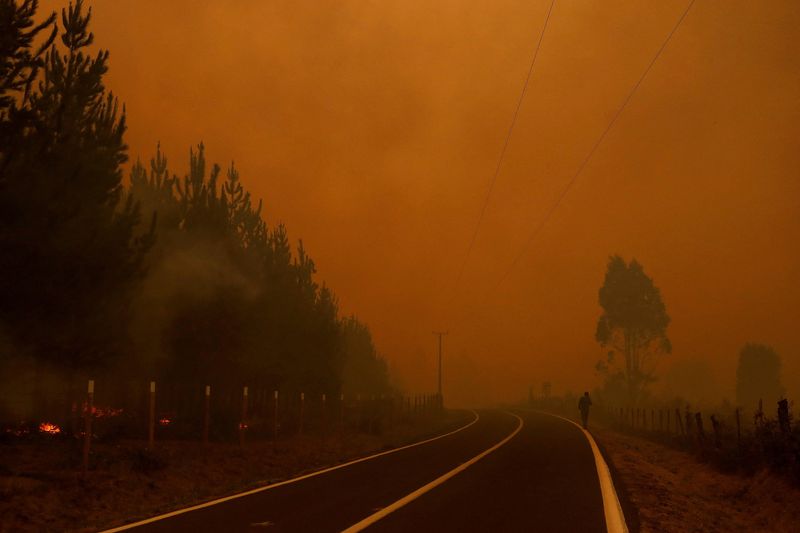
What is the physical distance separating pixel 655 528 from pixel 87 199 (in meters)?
14.9

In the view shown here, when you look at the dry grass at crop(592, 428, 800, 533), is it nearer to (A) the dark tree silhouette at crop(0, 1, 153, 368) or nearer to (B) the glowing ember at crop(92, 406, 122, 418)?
(A) the dark tree silhouette at crop(0, 1, 153, 368)

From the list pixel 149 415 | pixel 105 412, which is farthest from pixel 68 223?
pixel 105 412

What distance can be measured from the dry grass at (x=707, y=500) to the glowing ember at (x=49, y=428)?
14.9 m

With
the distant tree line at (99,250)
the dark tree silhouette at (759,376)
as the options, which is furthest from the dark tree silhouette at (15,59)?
the dark tree silhouette at (759,376)

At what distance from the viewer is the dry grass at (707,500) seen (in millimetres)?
11575

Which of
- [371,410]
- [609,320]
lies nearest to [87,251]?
[371,410]

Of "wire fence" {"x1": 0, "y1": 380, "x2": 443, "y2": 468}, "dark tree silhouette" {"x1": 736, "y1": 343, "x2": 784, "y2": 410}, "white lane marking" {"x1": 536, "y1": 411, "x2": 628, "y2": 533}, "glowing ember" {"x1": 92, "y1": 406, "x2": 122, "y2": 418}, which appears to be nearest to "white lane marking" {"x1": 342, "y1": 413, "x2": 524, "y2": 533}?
"white lane marking" {"x1": 536, "y1": 411, "x2": 628, "y2": 533}

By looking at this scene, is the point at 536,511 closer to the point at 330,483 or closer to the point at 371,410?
the point at 330,483

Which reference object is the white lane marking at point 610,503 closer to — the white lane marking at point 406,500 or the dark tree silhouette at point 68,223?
the white lane marking at point 406,500

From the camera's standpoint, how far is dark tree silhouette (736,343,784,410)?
9794 centimetres

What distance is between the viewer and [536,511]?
1048cm

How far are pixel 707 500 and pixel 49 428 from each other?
17342 millimetres

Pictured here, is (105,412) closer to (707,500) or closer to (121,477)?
(121,477)

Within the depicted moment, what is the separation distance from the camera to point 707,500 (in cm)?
1645
